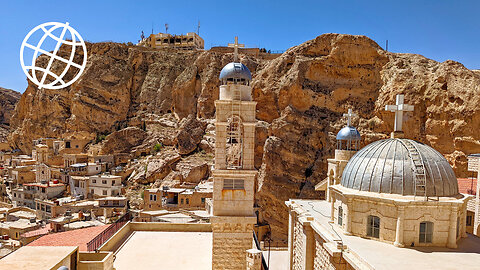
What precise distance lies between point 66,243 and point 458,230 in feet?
42.8

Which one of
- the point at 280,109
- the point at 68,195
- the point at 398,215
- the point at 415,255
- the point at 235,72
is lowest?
the point at 68,195

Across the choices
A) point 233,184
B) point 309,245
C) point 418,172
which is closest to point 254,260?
point 309,245

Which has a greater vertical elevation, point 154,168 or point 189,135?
point 189,135

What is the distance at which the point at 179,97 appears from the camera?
46.8 metres

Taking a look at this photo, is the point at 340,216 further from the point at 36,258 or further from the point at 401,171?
the point at 36,258

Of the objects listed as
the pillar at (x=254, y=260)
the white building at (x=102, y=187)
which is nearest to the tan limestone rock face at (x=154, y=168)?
the white building at (x=102, y=187)

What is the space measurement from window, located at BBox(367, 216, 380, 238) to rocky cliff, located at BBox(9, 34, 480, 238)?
2097 centimetres

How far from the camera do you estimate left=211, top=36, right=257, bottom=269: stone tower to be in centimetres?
977

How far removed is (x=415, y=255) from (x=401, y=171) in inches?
88.3

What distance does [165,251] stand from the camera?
1053cm

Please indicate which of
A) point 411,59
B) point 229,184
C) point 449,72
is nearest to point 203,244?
point 229,184

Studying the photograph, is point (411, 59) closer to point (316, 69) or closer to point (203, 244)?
point (316, 69)

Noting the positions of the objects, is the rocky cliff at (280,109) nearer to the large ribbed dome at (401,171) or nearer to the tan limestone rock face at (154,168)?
the tan limestone rock face at (154,168)

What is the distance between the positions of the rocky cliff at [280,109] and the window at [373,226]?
20973 millimetres
